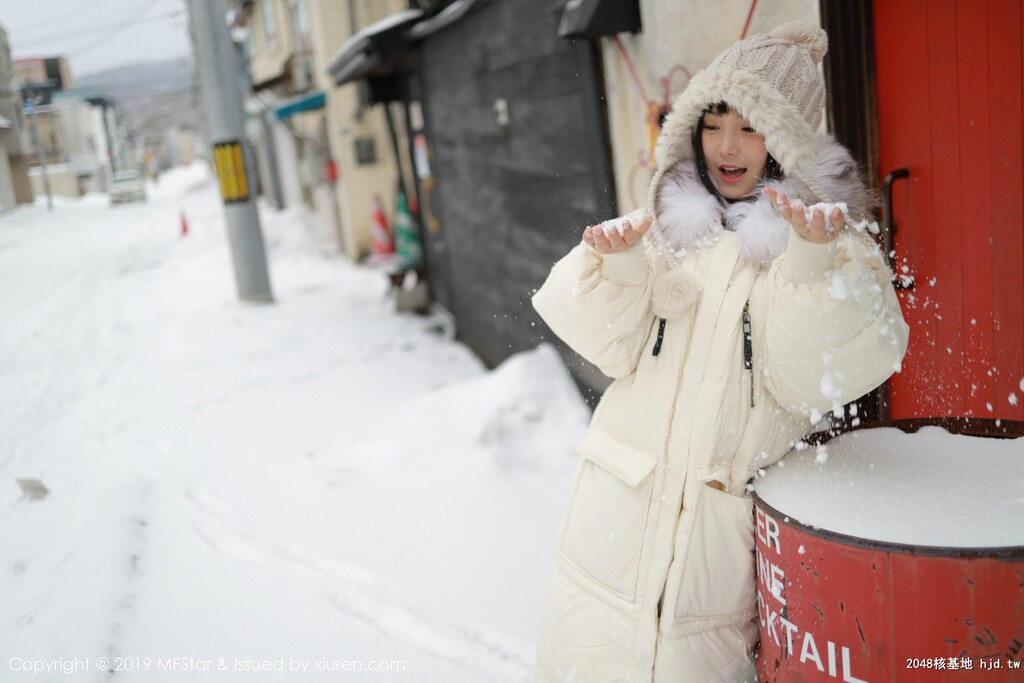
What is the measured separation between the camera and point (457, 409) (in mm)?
5352

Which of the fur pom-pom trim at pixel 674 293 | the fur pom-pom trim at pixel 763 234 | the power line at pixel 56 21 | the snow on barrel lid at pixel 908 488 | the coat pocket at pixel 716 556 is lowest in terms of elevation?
the coat pocket at pixel 716 556

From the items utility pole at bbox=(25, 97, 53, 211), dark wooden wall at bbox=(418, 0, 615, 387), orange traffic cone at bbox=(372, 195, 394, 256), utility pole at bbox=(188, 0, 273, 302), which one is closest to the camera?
utility pole at bbox=(25, 97, 53, 211)

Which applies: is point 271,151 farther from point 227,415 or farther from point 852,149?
point 852,149

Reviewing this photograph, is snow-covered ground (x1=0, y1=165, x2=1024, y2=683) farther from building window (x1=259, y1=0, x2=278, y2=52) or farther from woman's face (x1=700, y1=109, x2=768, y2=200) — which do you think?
building window (x1=259, y1=0, x2=278, y2=52)

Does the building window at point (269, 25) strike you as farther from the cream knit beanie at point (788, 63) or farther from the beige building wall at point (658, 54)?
the cream knit beanie at point (788, 63)

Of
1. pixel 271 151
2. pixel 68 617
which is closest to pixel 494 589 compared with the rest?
pixel 68 617

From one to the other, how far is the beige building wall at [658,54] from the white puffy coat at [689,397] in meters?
1.44

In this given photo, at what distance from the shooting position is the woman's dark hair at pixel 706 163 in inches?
79.7

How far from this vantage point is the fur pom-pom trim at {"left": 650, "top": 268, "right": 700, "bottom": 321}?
1.89 m

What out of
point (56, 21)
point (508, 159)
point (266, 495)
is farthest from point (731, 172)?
point (508, 159)

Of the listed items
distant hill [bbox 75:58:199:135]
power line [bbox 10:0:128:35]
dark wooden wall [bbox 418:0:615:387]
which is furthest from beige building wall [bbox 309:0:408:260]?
power line [bbox 10:0:128:35]

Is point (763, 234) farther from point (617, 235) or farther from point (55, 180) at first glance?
point (55, 180)

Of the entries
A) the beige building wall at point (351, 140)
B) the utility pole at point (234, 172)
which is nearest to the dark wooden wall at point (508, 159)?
the utility pole at point (234, 172)

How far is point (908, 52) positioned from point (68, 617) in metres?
3.42
